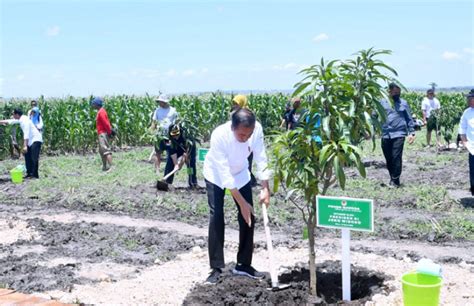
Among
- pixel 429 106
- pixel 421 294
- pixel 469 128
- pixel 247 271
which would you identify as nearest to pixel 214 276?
pixel 247 271

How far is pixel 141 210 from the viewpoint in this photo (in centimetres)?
982

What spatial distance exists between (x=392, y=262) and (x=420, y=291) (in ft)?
6.21

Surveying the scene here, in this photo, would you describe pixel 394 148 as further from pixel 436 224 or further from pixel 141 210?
pixel 141 210

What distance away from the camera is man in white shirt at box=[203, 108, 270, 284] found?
5285 mm

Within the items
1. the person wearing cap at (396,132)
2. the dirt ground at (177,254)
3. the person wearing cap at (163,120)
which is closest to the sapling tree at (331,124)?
the dirt ground at (177,254)

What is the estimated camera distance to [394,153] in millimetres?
10992

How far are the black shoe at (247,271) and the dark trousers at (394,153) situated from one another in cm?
593

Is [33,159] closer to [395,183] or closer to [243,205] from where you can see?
[395,183]

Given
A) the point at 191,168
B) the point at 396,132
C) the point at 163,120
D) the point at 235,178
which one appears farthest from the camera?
the point at 163,120

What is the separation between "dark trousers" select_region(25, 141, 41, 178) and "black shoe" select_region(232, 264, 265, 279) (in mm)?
9507

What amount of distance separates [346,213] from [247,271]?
1510mm

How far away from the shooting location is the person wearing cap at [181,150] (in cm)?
1154

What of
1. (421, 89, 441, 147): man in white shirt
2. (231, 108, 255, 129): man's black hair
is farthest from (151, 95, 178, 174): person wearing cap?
(421, 89, 441, 147): man in white shirt

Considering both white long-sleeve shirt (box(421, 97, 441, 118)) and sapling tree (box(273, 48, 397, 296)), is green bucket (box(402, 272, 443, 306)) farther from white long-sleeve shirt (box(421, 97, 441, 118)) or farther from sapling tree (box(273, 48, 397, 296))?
white long-sleeve shirt (box(421, 97, 441, 118))
